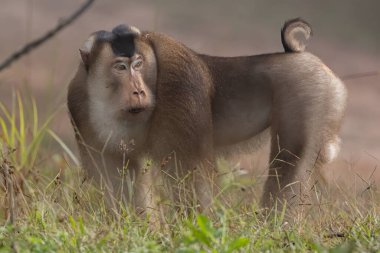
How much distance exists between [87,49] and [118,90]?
1.33 feet

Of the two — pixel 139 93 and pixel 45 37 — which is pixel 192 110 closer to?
pixel 139 93

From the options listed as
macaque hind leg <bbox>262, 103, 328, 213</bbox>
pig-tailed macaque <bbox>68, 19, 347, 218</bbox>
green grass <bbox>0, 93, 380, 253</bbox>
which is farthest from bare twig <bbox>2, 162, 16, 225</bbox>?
macaque hind leg <bbox>262, 103, 328, 213</bbox>

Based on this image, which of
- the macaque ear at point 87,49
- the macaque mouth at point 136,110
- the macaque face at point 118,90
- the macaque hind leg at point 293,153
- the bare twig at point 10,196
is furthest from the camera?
the macaque hind leg at point 293,153

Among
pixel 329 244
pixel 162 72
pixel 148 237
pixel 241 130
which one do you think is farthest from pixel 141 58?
pixel 329 244

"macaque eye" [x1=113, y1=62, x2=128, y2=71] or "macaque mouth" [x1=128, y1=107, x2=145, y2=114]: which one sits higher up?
"macaque eye" [x1=113, y1=62, x2=128, y2=71]

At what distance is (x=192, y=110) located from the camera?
209 inches

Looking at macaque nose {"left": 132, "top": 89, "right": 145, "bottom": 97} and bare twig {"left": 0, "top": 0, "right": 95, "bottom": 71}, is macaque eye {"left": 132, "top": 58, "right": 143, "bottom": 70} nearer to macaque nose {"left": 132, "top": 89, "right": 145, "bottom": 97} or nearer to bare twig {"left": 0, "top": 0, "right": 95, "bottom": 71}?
macaque nose {"left": 132, "top": 89, "right": 145, "bottom": 97}

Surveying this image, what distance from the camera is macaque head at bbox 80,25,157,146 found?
5.12 metres

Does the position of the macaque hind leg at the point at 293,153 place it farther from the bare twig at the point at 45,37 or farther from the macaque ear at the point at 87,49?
the bare twig at the point at 45,37

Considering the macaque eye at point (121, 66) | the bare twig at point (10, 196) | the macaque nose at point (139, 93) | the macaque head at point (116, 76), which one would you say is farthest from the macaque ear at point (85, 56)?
the bare twig at point (10, 196)

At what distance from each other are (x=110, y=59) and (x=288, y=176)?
61.2 inches

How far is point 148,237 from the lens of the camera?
4.03m

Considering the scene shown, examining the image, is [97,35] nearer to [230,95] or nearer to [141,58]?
[141,58]

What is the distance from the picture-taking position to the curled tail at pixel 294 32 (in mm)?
5762
